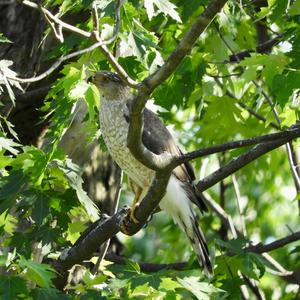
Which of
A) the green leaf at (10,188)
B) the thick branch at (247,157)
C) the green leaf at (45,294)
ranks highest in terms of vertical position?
the thick branch at (247,157)

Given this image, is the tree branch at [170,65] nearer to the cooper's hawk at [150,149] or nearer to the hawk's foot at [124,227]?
the hawk's foot at [124,227]

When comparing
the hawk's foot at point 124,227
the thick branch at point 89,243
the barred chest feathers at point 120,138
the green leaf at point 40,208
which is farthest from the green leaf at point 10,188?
the barred chest feathers at point 120,138

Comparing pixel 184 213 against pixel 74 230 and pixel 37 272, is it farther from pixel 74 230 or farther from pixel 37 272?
pixel 37 272

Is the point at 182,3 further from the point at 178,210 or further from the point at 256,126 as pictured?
the point at 256,126

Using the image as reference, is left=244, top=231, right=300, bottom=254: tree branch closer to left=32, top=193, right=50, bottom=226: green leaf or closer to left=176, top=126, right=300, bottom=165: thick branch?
left=32, top=193, right=50, bottom=226: green leaf

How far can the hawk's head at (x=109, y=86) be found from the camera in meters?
5.52

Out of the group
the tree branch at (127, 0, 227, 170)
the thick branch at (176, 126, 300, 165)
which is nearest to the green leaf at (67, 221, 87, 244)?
the thick branch at (176, 126, 300, 165)

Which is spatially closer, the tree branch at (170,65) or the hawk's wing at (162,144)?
the tree branch at (170,65)

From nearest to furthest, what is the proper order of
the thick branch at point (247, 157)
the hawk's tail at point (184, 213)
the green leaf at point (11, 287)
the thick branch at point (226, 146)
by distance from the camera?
1. the thick branch at point (226, 146)
2. the green leaf at point (11, 287)
3. the thick branch at point (247, 157)
4. the hawk's tail at point (184, 213)

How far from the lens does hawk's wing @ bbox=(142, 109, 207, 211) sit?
208 inches

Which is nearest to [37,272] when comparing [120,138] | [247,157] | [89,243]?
[89,243]

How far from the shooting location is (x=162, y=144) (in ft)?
17.4

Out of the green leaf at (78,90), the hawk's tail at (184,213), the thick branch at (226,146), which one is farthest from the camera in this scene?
the hawk's tail at (184,213)

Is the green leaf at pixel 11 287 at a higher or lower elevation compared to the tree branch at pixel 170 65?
lower
